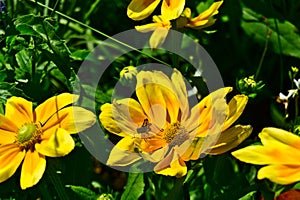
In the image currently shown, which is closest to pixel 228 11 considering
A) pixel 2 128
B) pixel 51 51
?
pixel 51 51

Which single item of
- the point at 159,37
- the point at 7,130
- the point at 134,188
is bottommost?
the point at 134,188

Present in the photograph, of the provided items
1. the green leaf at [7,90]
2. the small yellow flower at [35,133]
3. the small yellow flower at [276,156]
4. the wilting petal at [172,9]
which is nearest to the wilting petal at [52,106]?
the small yellow flower at [35,133]

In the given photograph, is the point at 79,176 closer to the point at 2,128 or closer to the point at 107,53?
the point at 2,128

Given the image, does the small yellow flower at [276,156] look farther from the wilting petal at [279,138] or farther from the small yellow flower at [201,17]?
the small yellow flower at [201,17]

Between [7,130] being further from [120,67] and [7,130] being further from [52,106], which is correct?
[120,67]

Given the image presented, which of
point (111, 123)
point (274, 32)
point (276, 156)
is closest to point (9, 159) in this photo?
point (111, 123)

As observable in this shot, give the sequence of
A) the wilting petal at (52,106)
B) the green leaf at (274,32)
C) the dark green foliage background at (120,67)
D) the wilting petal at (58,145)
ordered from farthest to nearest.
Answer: the green leaf at (274,32)
the dark green foliage background at (120,67)
the wilting petal at (52,106)
the wilting petal at (58,145)
